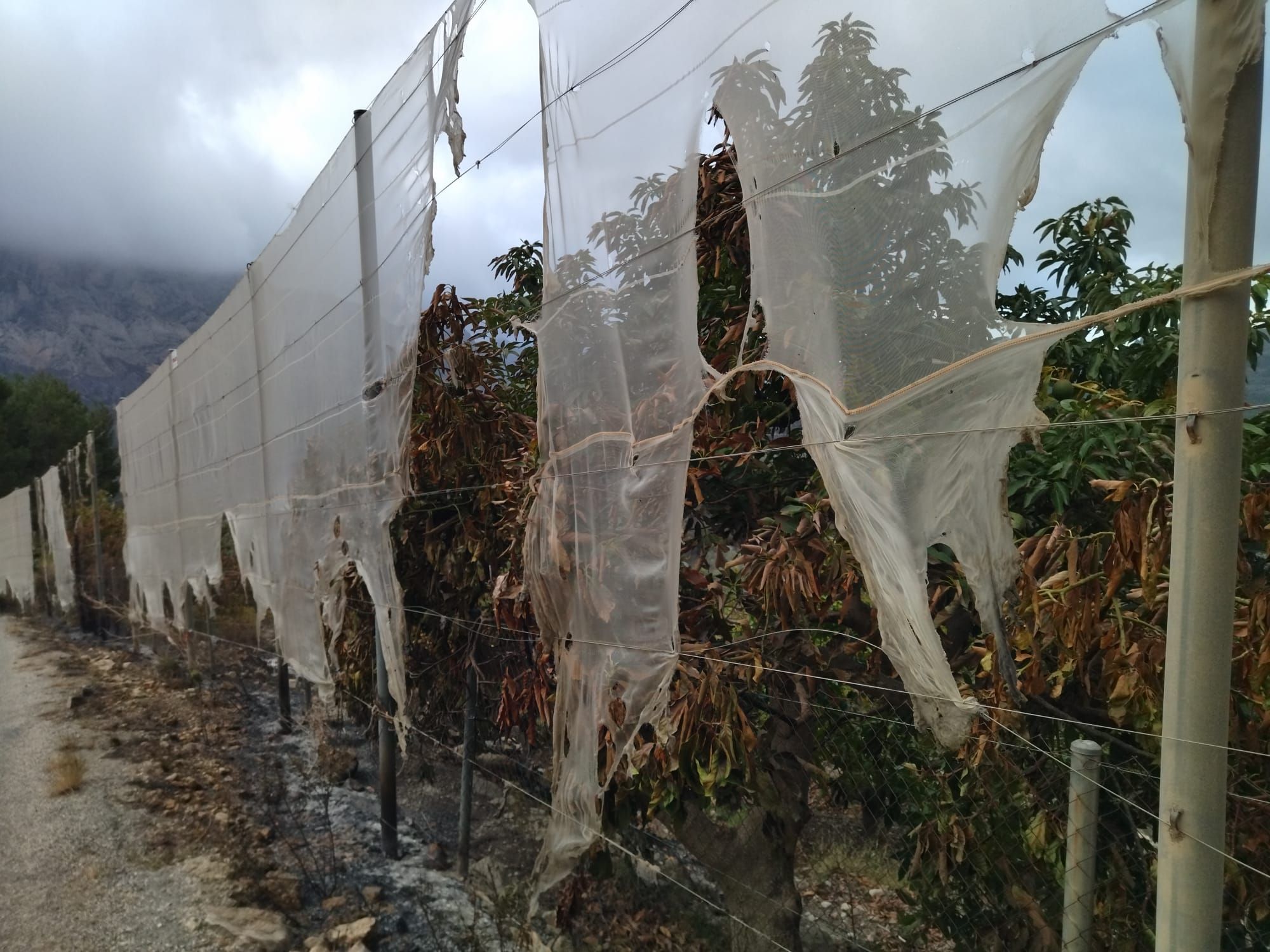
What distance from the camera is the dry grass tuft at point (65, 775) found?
4930mm

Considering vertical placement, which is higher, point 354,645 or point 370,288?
point 370,288

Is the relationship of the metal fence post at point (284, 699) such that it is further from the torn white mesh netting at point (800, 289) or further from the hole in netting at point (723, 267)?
the hole in netting at point (723, 267)

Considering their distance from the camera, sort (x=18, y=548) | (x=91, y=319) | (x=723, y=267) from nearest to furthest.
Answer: (x=723, y=267) → (x=18, y=548) → (x=91, y=319)

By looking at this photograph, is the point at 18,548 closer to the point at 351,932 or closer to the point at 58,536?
the point at 58,536

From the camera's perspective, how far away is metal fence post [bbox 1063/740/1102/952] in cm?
148

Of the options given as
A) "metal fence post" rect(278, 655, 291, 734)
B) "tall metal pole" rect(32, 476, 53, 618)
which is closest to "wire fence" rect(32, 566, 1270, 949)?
"metal fence post" rect(278, 655, 291, 734)

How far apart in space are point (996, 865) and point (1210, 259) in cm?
133

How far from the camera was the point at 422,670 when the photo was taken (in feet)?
12.2

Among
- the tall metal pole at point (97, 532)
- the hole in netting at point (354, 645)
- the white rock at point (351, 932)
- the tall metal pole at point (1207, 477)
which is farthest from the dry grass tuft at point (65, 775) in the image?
the tall metal pole at point (97, 532)

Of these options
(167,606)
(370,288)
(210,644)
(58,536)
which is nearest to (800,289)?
(370,288)

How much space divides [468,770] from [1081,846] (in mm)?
2473

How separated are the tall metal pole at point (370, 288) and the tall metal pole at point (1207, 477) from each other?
2.67 m

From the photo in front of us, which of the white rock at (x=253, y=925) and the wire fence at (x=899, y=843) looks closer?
the wire fence at (x=899, y=843)

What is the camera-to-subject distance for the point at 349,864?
12.3ft
